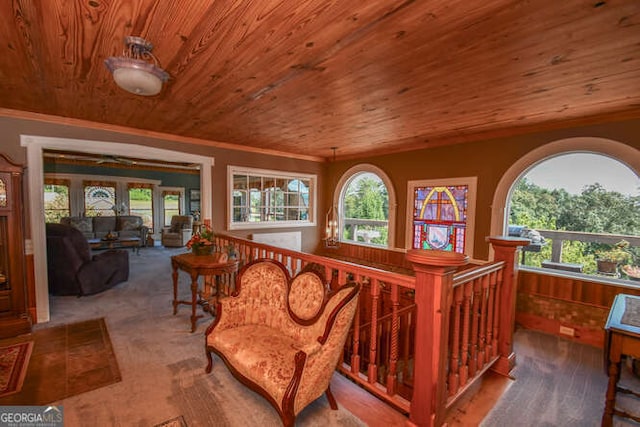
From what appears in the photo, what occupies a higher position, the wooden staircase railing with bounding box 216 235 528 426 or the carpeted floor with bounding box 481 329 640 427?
the wooden staircase railing with bounding box 216 235 528 426

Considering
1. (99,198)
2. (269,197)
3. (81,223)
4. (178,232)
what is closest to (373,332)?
(269,197)

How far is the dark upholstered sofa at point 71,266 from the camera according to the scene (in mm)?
3902

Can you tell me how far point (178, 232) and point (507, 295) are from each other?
8.96 meters

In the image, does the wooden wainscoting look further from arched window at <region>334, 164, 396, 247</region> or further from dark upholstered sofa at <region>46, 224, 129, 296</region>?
dark upholstered sofa at <region>46, 224, 129, 296</region>

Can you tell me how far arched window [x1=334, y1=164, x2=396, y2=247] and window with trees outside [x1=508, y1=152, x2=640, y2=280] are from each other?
7.32ft

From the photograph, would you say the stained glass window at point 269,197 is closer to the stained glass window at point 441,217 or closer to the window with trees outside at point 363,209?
the window with trees outside at point 363,209

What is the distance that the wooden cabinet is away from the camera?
8.84 feet

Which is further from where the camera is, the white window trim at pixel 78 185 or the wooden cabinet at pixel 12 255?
the white window trim at pixel 78 185

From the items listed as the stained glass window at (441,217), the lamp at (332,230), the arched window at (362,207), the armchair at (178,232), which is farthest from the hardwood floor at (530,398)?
the armchair at (178,232)

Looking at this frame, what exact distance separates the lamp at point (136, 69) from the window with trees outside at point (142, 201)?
936cm

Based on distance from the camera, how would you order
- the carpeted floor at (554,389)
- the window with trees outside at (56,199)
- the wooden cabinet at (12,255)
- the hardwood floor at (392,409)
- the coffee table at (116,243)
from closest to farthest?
1. the hardwood floor at (392,409)
2. the carpeted floor at (554,389)
3. the wooden cabinet at (12,255)
4. the coffee table at (116,243)
5. the window with trees outside at (56,199)

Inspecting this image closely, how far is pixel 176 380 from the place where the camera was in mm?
2094

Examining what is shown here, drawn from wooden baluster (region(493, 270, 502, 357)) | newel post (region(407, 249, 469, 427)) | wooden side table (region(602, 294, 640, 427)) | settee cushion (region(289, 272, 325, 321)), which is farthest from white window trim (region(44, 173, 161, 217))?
wooden side table (region(602, 294, 640, 427))

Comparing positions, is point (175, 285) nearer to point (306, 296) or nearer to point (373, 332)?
point (306, 296)
